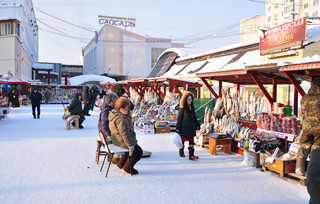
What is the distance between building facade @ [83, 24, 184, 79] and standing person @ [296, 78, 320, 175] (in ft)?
146

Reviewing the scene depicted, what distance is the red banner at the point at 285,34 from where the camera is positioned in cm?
1196

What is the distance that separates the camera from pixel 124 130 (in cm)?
464

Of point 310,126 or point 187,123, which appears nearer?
point 310,126

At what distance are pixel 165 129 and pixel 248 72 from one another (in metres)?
4.49

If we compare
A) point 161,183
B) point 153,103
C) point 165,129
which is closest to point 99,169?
point 161,183

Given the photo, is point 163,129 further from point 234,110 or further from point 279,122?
point 279,122

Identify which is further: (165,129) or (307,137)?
(165,129)

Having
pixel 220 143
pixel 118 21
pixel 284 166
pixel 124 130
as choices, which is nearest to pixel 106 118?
pixel 124 130

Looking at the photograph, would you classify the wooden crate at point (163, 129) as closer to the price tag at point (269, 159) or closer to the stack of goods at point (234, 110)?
the stack of goods at point (234, 110)

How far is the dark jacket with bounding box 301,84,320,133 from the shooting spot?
4500 millimetres

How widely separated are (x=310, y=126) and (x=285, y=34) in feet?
31.8

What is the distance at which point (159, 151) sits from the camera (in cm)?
709

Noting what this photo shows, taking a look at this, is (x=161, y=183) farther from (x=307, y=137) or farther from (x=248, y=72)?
(x=248, y=72)

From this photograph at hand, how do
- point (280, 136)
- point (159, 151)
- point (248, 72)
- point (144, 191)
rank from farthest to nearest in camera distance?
point (159, 151), point (248, 72), point (280, 136), point (144, 191)
